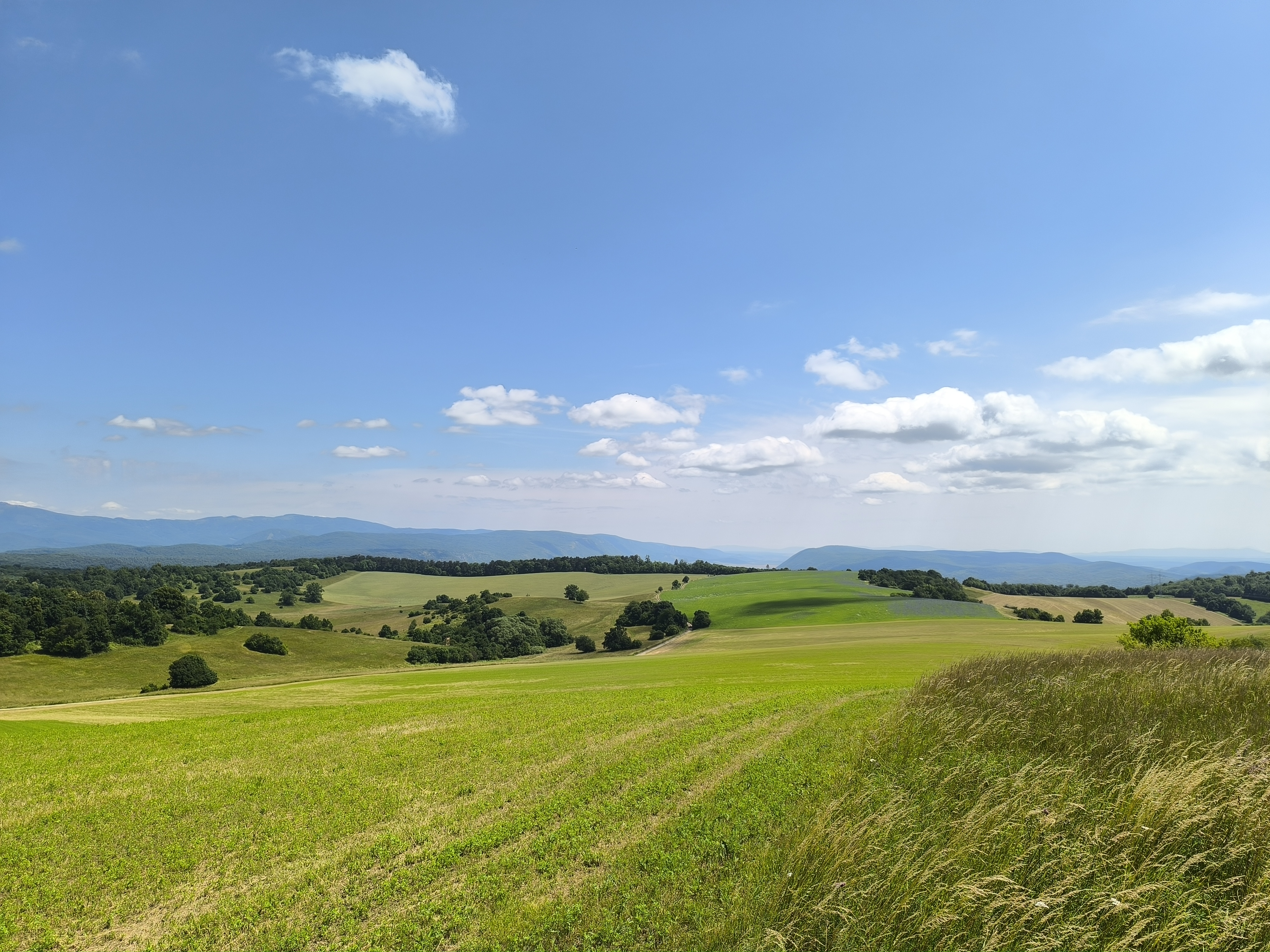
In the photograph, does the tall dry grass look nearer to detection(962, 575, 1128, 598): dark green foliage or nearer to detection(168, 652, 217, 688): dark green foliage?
detection(168, 652, 217, 688): dark green foliage

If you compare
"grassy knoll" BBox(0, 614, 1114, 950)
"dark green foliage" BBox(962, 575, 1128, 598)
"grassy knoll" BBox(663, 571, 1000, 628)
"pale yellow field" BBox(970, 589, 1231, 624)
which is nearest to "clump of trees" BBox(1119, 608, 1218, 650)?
"grassy knoll" BBox(0, 614, 1114, 950)

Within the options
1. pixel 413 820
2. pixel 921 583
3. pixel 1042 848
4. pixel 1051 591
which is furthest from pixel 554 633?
pixel 1051 591

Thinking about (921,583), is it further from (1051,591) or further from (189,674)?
(189,674)

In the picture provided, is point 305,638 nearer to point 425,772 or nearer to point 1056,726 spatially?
point 425,772

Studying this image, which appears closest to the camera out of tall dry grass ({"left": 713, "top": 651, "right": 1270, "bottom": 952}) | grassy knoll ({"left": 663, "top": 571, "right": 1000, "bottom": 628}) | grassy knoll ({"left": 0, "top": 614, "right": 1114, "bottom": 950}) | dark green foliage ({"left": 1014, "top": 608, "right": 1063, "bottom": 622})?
tall dry grass ({"left": 713, "top": 651, "right": 1270, "bottom": 952})

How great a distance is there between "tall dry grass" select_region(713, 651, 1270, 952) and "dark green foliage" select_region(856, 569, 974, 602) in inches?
4963

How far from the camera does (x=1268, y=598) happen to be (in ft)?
471

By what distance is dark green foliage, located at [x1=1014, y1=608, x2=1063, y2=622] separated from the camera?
118m

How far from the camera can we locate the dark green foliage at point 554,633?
406ft

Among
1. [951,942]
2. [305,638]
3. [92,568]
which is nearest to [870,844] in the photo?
[951,942]

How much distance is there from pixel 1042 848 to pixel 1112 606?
505 feet

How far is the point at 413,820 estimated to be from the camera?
40.5 feet

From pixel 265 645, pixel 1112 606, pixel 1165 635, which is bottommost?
pixel 265 645

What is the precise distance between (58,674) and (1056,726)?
9657cm
